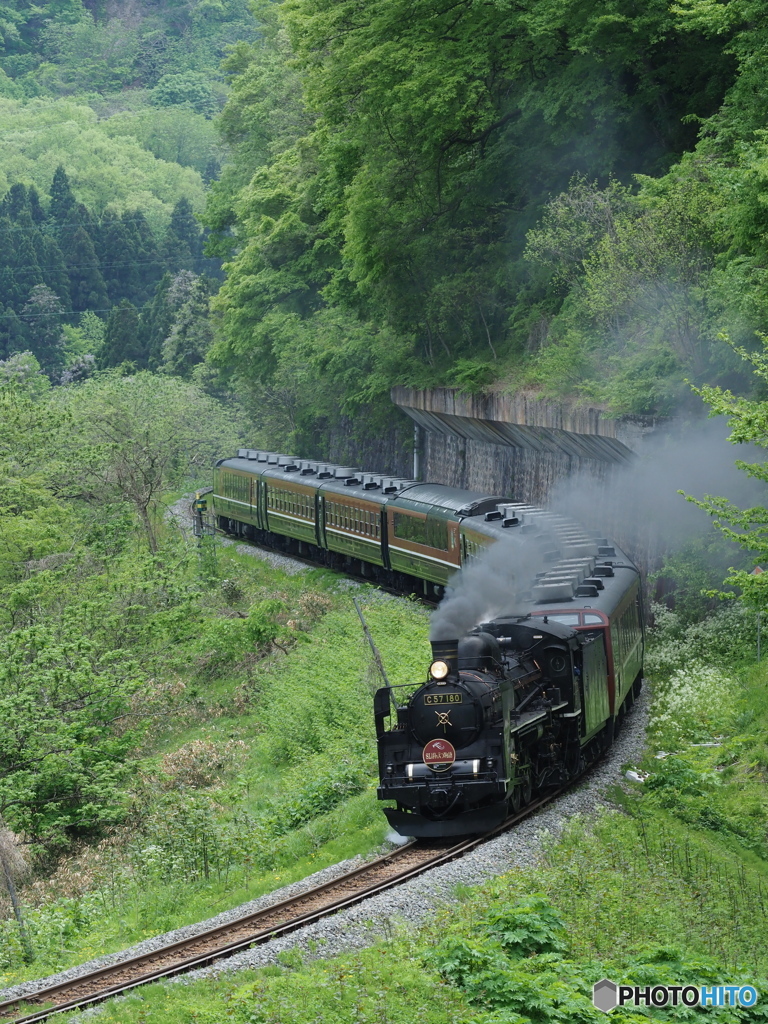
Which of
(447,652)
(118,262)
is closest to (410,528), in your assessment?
(447,652)

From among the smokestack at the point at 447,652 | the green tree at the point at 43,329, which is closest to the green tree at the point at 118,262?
the green tree at the point at 43,329

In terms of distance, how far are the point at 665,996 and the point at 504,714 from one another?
453cm

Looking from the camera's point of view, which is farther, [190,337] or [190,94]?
[190,94]

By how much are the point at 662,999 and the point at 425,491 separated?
22193 mm

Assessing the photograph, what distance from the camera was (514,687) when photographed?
1513 cm

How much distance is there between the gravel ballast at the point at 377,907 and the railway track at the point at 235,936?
8.8 inches

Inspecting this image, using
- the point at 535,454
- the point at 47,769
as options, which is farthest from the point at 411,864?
the point at 535,454

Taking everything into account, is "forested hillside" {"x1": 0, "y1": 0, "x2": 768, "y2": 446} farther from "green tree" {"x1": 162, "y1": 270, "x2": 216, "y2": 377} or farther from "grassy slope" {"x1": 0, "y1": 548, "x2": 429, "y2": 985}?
"green tree" {"x1": 162, "y1": 270, "x2": 216, "y2": 377}

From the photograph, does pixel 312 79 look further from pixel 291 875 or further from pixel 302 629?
pixel 291 875

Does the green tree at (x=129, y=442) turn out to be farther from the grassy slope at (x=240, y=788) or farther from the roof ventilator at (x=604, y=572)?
the roof ventilator at (x=604, y=572)

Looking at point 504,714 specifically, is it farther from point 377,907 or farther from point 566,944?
point 566,944

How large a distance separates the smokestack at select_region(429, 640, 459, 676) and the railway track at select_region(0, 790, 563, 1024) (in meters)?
2.03

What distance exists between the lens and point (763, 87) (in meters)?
26.8

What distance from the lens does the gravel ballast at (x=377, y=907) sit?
11.5 meters
